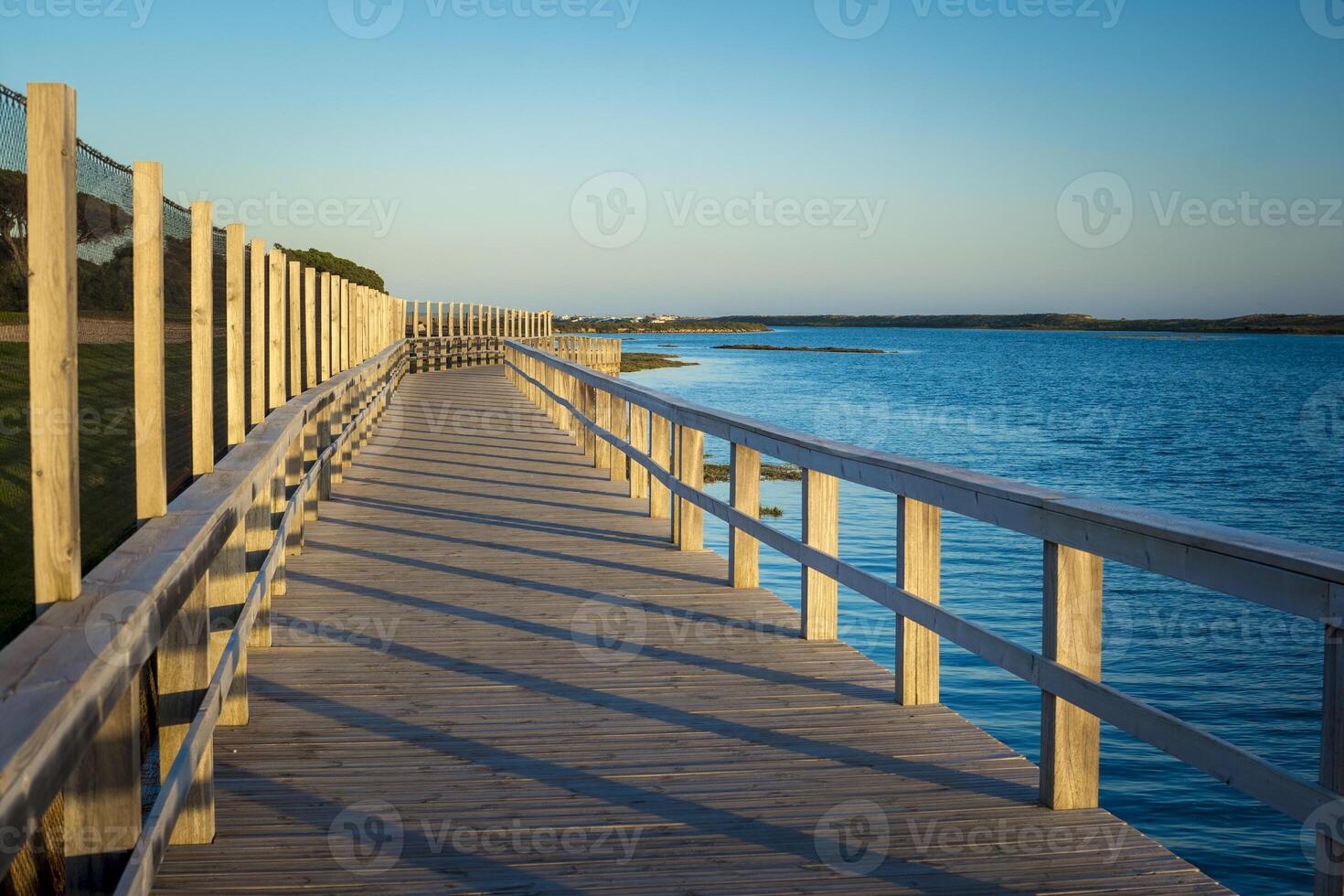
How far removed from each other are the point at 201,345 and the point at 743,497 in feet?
10.5

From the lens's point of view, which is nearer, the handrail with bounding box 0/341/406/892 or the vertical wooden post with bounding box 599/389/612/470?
the handrail with bounding box 0/341/406/892

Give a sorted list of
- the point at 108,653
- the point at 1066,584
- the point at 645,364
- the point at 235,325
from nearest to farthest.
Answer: the point at 108,653 < the point at 1066,584 < the point at 235,325 < the point at 645,364

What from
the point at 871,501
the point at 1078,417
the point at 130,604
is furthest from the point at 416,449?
the point at 1078,417

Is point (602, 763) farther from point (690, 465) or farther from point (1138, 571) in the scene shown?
point (1138, 571)

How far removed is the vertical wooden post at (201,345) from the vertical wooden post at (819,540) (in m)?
2.73

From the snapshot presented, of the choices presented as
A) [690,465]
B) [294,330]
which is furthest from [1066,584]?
[294,330]

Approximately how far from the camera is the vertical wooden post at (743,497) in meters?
6.89

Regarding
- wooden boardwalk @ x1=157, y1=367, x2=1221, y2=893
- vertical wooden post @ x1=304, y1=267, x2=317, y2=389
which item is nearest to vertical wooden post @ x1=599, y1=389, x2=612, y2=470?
vertical wooden post @ x1=304, y1=267, x2=317, y2=389

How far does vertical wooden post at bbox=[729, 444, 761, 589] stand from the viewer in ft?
22.6

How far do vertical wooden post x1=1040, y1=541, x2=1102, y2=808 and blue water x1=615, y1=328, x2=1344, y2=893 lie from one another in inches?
176

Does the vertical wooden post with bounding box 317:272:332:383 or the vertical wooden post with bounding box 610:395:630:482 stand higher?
the vertical wooden post with bounding box 317:272:332:383

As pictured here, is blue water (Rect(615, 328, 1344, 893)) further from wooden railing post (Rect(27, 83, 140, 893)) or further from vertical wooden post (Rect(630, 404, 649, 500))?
wooden railing post (Rect(27, 83, 140, 893))

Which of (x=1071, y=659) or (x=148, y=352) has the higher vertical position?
(x=148, y=352)

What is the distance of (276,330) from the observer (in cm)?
827
